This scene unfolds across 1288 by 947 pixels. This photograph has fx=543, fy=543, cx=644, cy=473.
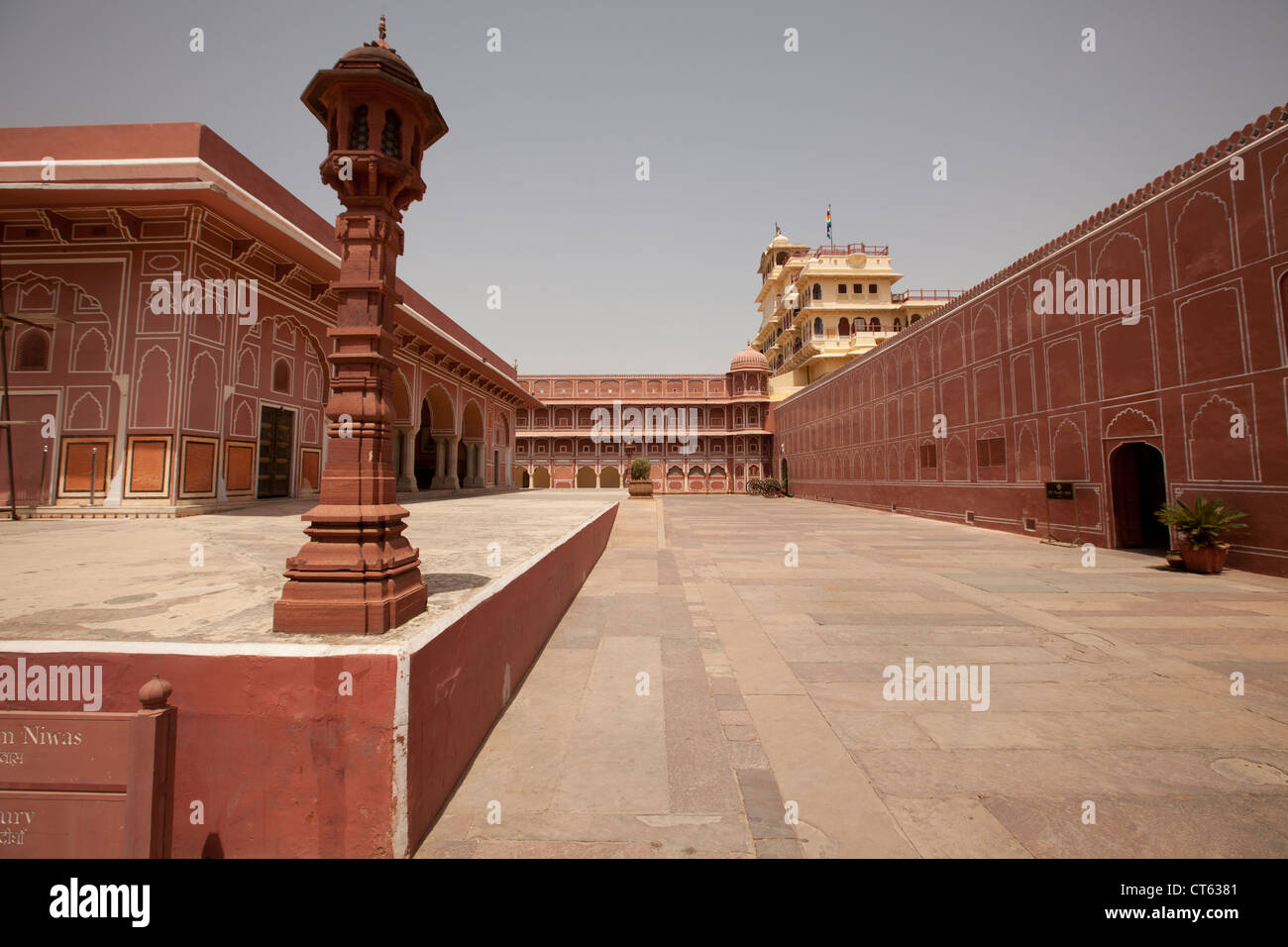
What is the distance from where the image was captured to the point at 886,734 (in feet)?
9.07

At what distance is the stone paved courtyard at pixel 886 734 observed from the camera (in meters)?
1.98

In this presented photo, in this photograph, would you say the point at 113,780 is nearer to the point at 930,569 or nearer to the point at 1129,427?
the point at 930,569

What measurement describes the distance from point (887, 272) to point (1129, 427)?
27.2 meters

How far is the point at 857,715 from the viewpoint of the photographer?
297 cm

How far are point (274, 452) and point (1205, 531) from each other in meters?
14.9

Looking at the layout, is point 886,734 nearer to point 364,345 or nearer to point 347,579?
point 347,579

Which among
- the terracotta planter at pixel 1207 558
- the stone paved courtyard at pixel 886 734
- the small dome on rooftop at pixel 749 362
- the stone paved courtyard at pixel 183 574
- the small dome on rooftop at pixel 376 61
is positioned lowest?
the stone paved courtyard at pixel 886 734

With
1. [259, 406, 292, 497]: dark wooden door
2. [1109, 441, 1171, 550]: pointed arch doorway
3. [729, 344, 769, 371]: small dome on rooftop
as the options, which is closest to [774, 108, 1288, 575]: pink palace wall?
[1109, 441, 1171, 550]: pointed arch doorway

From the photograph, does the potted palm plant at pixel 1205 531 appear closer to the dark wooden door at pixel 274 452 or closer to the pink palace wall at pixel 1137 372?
the pink palace wall at pixel 1137 372

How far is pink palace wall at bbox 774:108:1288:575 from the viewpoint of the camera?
695 cm

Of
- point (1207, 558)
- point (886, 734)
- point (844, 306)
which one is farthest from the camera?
point (844, 306)

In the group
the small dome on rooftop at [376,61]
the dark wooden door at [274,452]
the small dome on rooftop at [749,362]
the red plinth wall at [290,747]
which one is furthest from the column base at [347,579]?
the small dome on rooftop at [749,362]

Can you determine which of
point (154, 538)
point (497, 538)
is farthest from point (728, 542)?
point (154, 538)

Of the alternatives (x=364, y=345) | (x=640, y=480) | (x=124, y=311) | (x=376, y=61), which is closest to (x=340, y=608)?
(x=364, y=345)
